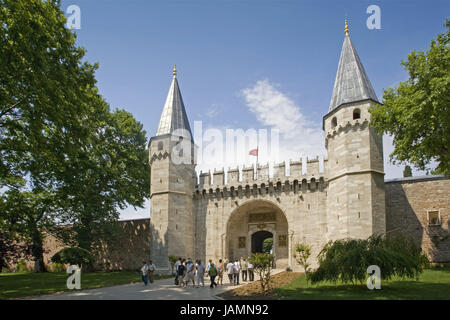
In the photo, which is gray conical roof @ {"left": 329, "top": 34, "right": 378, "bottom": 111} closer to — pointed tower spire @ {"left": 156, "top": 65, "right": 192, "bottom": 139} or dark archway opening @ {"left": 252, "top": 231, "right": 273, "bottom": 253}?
pointed tower spire @ {"left": 156, "top": 65, "right": 192, "bottom": 139}

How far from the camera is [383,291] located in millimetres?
11812

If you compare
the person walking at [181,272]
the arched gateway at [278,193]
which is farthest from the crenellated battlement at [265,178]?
the person walking at [181,272]

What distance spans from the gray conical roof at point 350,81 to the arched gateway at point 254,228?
8615 millimetres

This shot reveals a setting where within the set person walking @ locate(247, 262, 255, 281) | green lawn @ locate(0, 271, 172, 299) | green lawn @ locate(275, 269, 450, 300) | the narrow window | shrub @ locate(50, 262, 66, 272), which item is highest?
the narrow window

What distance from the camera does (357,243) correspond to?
12.3 meters

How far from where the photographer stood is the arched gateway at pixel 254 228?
24.6 meters

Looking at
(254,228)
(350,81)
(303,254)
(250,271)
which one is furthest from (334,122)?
(250,271)

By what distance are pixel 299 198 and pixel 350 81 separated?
8.32 metres

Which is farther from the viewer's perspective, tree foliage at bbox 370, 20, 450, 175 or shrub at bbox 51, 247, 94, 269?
shrub at bbox 51, 247, 94, 269

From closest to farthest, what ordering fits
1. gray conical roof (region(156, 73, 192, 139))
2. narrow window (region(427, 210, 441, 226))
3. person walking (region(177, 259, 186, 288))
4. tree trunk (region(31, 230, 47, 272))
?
person walking (region(177, 259, 186, 288)), narrow window (region(427, 210, 441, 226)), tree trunk (region(31, 230, 47, 272)), gray conical roof (region(156, 73, 192, 139))

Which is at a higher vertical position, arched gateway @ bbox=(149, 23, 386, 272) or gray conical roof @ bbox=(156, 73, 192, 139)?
gray conical roof @ bbox=(156, 73, 192, 139)

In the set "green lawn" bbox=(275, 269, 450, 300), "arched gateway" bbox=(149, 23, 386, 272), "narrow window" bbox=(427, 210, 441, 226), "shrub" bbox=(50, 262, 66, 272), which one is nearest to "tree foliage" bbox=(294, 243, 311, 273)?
"arched gateway" bbox=(149, 23, 386, 272)

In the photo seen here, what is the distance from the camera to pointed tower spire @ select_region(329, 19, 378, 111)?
2128cm
